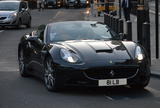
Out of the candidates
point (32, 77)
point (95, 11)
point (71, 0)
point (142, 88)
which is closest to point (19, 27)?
point (95, 11)

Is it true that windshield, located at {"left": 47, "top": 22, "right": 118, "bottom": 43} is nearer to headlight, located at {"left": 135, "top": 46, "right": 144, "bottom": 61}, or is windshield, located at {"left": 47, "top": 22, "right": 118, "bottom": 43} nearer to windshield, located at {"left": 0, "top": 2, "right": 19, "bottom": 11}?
headlight, located at {"left": 135, "top": 46, "right": 144, "bottom": 61}

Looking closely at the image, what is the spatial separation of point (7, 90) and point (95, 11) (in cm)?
3457

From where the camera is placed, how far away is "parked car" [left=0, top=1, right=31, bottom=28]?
30562mm

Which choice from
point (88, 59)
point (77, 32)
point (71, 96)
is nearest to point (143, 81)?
point (88, 59)

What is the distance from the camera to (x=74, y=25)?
1161cm

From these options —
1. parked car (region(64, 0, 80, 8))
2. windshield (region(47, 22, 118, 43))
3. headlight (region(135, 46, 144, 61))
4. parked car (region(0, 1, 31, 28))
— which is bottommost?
parked car (region(64, 0, 80, 8))

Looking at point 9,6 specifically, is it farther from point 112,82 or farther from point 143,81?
point 112,82

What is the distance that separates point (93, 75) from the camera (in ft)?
32.3

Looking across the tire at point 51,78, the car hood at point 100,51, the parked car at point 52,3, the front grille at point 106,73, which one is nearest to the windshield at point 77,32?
the car hood at point 100,51

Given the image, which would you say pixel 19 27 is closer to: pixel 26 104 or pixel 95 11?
pixel 95 11

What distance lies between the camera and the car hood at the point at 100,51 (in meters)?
9.97

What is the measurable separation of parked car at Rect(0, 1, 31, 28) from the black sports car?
19312 mm

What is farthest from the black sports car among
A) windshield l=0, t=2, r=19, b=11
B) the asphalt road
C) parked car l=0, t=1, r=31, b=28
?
windshield l=0, t=2, r=19, b=11

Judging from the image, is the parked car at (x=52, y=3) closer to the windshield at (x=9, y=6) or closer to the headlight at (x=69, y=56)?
the windshield at (x=9, y=6)
